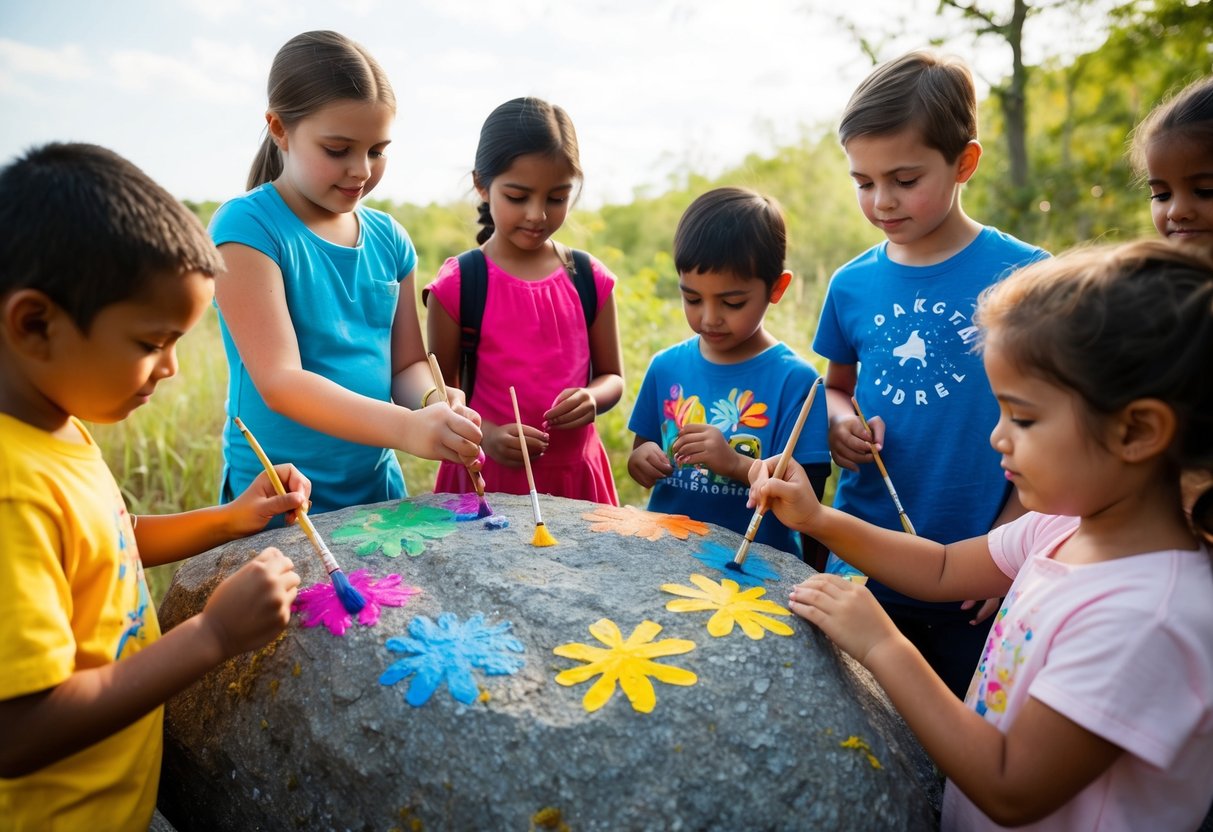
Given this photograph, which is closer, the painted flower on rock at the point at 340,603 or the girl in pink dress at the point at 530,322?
the painted flower on rock at the point at 340,603

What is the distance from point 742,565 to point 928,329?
100 centimetres

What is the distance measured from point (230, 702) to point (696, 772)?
1.07 m

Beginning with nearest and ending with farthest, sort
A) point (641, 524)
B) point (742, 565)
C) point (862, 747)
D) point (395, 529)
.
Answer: point (862, 747) < point (742, 565) < point (395, 529) < point (641, 524)

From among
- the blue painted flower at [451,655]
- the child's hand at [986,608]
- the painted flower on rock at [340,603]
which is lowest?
the child's hand at [986,608]

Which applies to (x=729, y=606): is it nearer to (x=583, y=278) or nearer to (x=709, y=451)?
(x=709, y=451)

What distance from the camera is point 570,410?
3139mm

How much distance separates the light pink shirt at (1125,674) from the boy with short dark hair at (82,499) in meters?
1.40

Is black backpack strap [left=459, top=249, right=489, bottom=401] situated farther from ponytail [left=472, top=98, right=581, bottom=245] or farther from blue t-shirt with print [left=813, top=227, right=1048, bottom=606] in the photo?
blue t-shirt with print [left=813, top=227, right=1048, bottom=606]

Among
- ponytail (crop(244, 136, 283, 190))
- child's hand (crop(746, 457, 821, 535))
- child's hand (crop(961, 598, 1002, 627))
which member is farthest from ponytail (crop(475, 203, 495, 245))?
child's hand (crop(961, 598, 1002, 627))

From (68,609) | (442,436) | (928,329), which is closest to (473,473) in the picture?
(442,436)

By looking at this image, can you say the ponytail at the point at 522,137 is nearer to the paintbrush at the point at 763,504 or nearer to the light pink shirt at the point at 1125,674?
the paintbrush at the point at 763,504

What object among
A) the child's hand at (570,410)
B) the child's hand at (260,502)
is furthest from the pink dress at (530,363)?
the child's hand at (260,502)

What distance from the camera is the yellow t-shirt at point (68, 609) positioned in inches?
57.9

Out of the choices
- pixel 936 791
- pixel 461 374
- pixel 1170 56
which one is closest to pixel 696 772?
pixel 936 791
